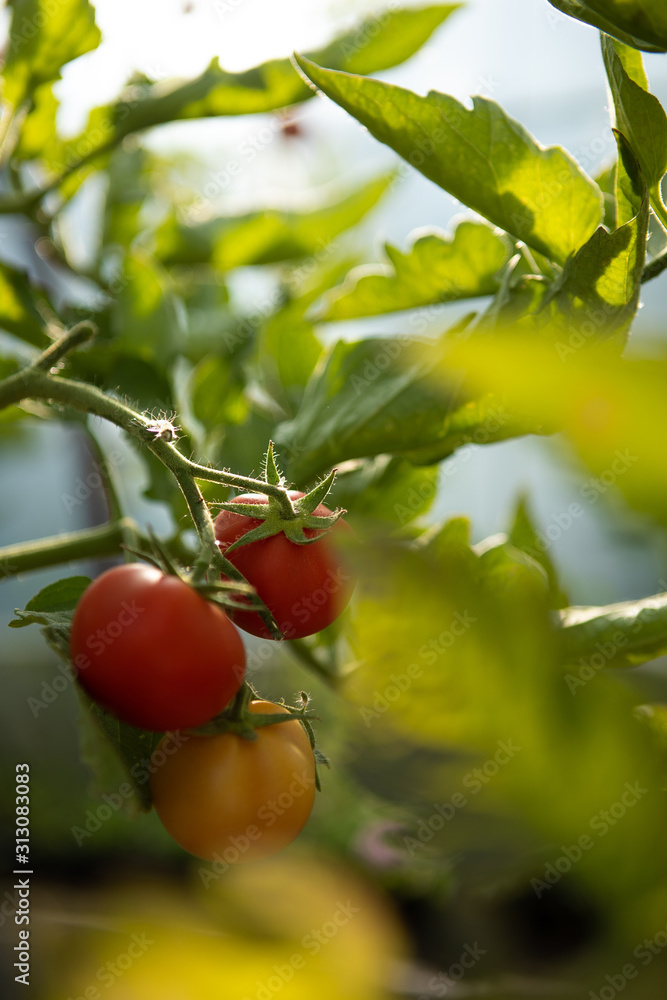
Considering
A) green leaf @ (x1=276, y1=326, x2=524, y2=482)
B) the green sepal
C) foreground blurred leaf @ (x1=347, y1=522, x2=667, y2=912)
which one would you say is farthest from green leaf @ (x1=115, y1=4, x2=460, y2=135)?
foreground blurred leaf @ (x1=347, y1=522, x2=667, y2=912)

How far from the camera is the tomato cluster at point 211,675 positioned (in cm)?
26

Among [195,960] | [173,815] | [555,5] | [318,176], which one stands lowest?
[318,176]

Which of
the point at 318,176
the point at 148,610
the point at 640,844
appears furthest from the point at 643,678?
the point at 318,176

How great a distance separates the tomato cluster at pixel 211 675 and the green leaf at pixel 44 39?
39 cm

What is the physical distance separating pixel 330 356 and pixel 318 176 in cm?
120

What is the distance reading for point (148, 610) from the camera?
0.26m

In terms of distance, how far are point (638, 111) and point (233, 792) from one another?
0.28m

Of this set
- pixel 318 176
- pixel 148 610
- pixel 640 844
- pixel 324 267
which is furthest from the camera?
pixel 318 176

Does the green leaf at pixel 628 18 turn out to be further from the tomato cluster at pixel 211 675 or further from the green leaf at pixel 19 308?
the green leaf at pixel 19 308

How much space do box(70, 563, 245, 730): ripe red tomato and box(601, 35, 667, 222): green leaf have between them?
0.70ft

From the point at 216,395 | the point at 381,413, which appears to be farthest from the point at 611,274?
the point at 216,395

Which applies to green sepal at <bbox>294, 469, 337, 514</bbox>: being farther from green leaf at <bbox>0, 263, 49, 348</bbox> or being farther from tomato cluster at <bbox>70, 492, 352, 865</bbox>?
green leaf at <bbox>0, 263, 49, 348</bbox>

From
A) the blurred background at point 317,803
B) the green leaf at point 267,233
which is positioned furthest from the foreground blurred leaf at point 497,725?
the green leaf at point 267,233

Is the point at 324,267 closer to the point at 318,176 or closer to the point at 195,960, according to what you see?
the point at 195,960
